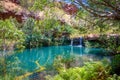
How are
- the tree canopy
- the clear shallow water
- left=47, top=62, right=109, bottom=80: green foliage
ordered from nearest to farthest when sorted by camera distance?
the tree canopy, left=47, top=62, right=109, bottom=80: green foliage, the clear shallow water

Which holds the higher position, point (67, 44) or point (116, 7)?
point (116, 7)

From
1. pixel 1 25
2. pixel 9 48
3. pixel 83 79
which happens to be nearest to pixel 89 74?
pixel 83 79

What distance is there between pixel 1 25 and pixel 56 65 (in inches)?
130

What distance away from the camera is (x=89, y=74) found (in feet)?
23.4

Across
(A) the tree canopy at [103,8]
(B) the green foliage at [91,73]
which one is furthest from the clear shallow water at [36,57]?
(A) the tree canopy at [103,8]

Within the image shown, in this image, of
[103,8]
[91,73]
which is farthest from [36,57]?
[103,8]

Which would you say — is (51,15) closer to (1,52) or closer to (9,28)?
(9,28)

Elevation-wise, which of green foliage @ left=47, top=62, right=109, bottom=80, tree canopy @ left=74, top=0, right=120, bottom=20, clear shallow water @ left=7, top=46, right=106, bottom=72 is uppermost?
tree canopy @ left=74, top=0, right=120, bottom=20

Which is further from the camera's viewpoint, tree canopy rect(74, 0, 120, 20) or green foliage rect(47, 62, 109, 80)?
green foliage rect(47, 62, 109, 80)

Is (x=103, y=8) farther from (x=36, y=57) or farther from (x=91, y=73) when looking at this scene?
(x=36, y=57)

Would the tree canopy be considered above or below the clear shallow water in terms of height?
above

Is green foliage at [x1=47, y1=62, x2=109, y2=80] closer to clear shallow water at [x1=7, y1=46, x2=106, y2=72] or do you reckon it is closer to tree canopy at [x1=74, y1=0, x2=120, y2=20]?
tree canopy at [x1=74, y1=0, x2=120, y2=20]

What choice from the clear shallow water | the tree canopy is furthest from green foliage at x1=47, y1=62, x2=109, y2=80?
the clear shallow water

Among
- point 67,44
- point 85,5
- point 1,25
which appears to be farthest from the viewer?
point 67,44
